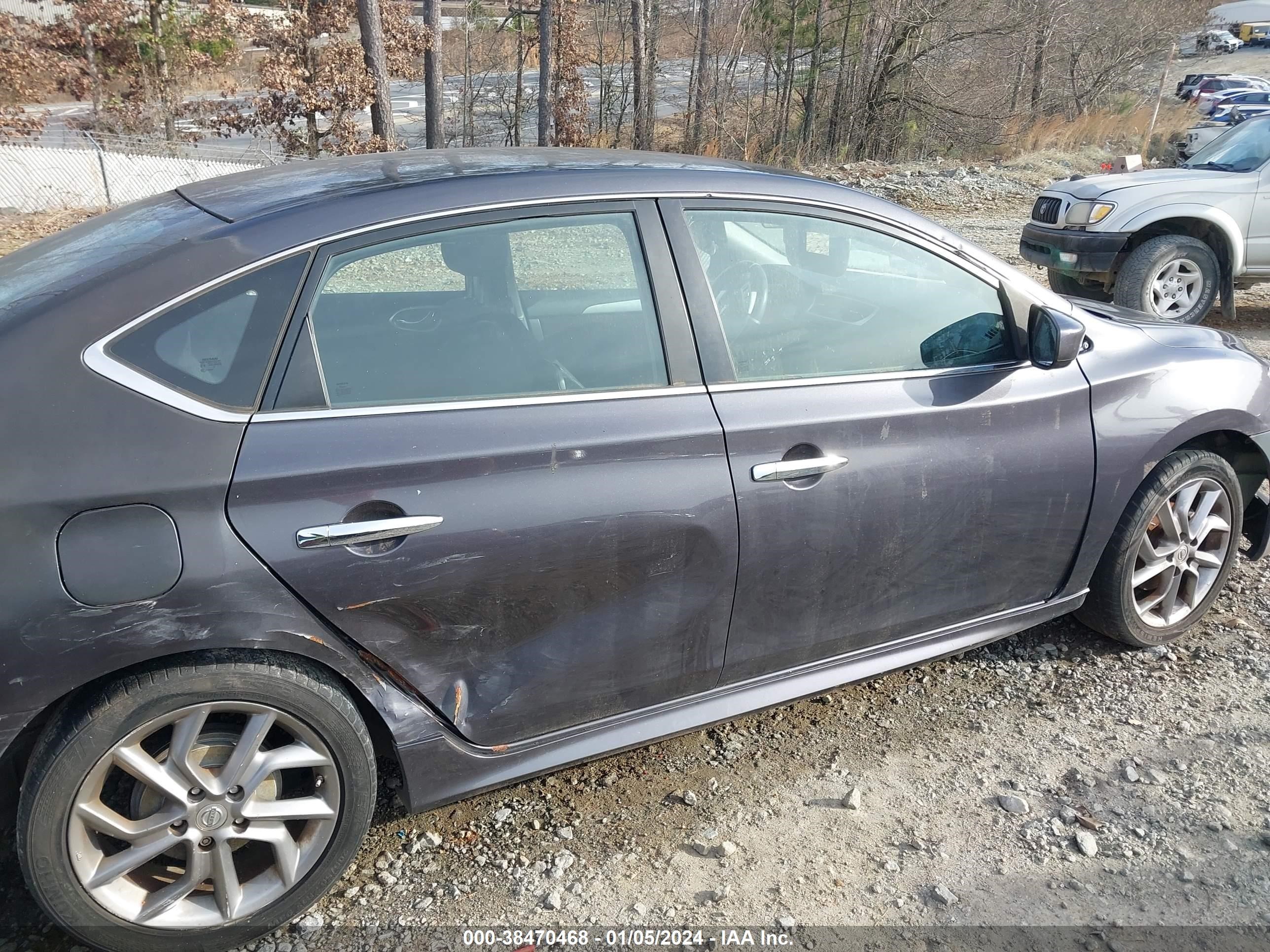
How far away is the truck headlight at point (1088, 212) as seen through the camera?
8.21m

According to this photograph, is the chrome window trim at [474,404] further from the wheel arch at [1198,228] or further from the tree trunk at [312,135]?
the tree trunk at [312,135]

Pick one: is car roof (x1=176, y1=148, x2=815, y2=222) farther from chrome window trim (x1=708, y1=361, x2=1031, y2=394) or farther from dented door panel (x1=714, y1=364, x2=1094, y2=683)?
dented door panel (x1=714, y1=364, x2=1094, y2=683)

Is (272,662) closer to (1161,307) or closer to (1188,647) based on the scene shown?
(1188,647)

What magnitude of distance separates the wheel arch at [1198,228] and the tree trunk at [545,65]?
588 inches

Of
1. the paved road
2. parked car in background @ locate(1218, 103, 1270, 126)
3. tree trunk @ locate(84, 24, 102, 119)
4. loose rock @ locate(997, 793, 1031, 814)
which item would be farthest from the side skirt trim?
parked car in background @ locate(1218, 103, 1270, 126)

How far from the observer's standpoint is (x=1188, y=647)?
379 cm

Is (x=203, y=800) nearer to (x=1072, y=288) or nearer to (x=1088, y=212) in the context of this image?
(x=1088, y=212)

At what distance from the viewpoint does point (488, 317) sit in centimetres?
261

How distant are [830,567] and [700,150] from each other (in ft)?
74.6

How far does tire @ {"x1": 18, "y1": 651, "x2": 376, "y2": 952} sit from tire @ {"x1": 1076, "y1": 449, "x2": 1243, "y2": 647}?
2669mm

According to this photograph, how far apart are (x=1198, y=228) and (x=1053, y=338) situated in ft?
21.4

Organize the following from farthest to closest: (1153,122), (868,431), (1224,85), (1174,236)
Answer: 1. (1224,85)
2. (1153,122)
3. (1174,236)
4. (868,431)

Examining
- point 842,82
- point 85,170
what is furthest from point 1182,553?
point 842,82

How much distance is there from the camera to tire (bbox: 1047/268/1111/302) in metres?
8.98
